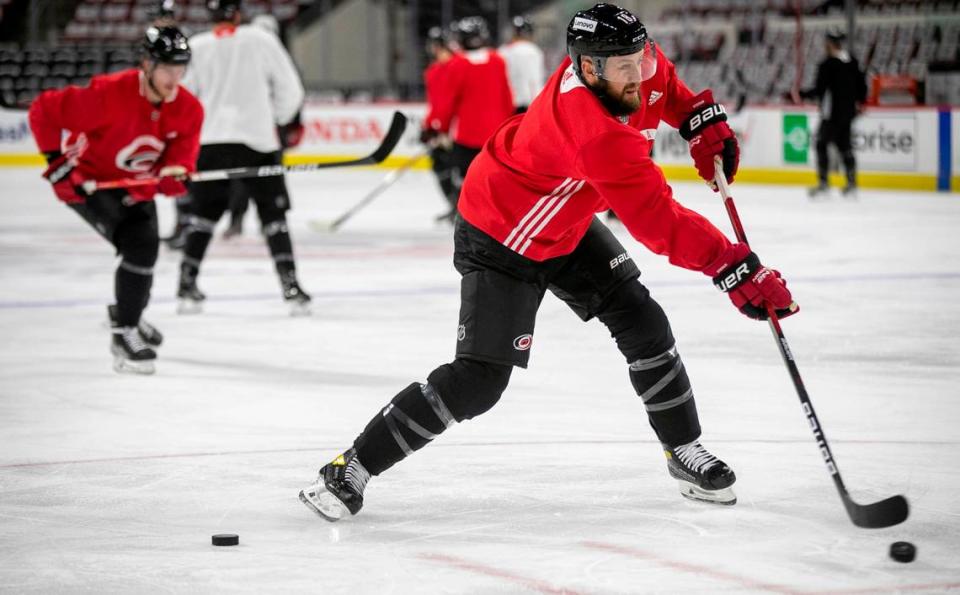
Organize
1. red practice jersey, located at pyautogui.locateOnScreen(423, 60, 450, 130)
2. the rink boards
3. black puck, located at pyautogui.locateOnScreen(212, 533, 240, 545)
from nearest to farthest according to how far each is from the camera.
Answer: black puck, located at pyautogui.locateOnScreen(212, 533, 240, 545) < red practice jersey, located at pyautogui.locateOnScreen(423, 60, 450, 130) < the rink boards

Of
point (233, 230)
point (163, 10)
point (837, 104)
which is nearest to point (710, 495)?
point (163, 10)

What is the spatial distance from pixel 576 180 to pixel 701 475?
2.26ft

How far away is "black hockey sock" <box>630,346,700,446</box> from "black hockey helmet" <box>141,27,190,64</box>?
2.27 meters

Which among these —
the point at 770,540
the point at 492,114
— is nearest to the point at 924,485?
the point at 770,540

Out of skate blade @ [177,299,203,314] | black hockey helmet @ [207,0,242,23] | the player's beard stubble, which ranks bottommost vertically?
skate blade @ [177,299,203,314]

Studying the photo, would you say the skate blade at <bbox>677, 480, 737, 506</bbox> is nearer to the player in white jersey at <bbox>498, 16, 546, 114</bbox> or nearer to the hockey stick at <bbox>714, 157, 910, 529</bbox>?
the hockey stick at <bbox>714, 157, 910, 529</bbox>

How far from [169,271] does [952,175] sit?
21.5 ft

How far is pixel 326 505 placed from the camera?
10.3 feet

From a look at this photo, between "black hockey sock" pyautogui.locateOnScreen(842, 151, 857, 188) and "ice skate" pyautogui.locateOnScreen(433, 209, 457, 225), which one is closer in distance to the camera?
"ice skate" pyautogui.locateOnScreen(433, 209, 457, 225)

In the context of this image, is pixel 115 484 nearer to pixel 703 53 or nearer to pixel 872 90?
pixel 872 90

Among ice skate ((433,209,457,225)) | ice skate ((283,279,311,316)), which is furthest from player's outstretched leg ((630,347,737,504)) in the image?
ice skate ((433,209,457,225))

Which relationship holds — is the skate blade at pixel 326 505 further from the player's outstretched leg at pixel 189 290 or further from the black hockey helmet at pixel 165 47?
the player's outstretched leg at pixel 189 290

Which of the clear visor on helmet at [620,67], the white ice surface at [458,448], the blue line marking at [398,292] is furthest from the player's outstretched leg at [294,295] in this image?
the clear visor on helmet at [620,67]

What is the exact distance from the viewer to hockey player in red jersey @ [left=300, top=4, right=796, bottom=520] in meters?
2.84
